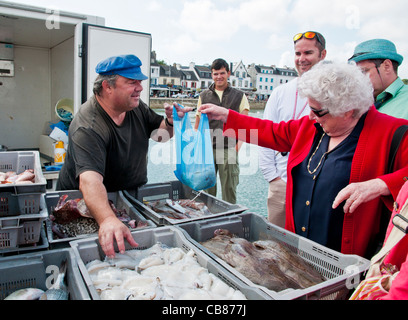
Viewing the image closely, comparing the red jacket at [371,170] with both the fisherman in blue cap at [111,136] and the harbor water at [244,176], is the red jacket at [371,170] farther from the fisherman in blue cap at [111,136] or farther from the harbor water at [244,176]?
the harbor water at [244,176]

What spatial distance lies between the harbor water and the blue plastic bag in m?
3.21

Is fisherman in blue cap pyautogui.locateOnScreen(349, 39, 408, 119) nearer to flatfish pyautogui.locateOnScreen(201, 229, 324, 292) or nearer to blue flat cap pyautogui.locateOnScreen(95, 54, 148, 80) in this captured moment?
flatfish pyautogui.locateOnScreen(201, 229, 324, 292)

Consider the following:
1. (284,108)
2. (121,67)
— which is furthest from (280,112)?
(121,67)

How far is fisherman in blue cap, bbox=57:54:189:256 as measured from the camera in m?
2.07

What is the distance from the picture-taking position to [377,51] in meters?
2.29

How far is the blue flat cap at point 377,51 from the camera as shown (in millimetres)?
2289

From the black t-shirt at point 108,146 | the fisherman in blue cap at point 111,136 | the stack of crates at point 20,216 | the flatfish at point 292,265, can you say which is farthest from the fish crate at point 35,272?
the flatfish at point 292,265

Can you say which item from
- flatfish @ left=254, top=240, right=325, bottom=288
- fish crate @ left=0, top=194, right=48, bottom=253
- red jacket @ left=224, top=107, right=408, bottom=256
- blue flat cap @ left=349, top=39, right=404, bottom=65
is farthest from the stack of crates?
blue flat cap @ left=349, top=39, right=404, bottom=65

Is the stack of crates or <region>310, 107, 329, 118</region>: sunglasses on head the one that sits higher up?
<region>310, 107, 329, 118</region>: sunglasses on head

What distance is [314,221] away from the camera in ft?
6.61

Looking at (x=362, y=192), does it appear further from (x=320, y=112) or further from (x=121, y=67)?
(x=121, y=67)

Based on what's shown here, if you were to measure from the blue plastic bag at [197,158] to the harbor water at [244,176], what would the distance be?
3206 mm

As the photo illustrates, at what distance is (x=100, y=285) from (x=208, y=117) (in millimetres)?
1527
